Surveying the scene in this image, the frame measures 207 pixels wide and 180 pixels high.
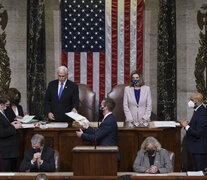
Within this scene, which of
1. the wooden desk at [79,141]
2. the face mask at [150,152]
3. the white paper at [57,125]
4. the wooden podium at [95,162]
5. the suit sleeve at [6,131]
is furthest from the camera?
the white paper at [57,125]

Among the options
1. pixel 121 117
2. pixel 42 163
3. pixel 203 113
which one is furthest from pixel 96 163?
pixel 121 117

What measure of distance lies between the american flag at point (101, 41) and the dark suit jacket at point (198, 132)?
3.27 metres

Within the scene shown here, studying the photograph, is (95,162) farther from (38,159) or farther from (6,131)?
(6,131)

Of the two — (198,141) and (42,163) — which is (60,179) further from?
(198,141)

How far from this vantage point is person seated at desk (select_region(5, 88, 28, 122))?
8002 mm

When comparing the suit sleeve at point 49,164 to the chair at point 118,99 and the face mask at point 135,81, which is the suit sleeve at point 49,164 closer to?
the face mask at point 135,81

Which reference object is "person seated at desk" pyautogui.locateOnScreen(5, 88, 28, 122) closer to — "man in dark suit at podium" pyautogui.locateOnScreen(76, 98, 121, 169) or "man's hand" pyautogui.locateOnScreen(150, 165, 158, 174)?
"man in dark suit at podium" pyautogui.locateOnScreen(76, 98, 121, 169)

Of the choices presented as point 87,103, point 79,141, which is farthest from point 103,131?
point 87,103

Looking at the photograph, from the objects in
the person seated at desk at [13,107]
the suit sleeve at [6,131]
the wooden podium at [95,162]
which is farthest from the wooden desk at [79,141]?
the wooden podium at [95,162]

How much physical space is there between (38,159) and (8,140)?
1.10 meters

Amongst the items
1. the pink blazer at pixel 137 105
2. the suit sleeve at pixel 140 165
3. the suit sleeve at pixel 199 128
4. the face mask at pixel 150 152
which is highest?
the pink blazer at pixel 137 105

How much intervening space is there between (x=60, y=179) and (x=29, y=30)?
18.5 feet

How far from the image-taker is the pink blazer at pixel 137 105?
9086 millimetres

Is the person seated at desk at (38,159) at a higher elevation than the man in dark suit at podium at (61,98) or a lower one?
lower
